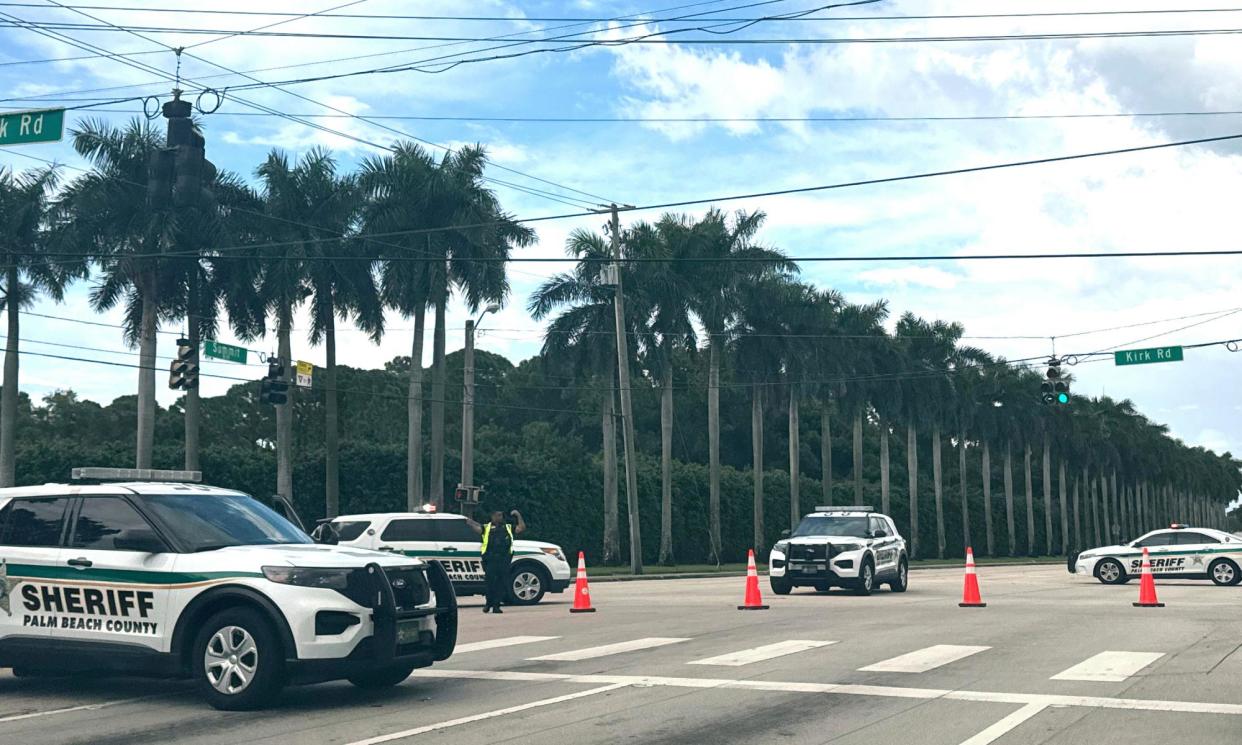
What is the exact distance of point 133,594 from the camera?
1048 cm

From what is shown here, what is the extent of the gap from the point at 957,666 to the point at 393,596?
578 centimetres

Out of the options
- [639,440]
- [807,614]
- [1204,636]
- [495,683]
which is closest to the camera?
[495,683]

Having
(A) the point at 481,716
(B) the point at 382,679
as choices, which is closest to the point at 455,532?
(B) the point at 382,679

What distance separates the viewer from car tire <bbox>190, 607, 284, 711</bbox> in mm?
9961

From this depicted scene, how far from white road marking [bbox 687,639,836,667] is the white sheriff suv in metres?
3.22

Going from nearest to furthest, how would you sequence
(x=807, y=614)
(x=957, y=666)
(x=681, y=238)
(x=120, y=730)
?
1. (x=120, y=730)
2. (x=957, y=666)
3. (x=807, y=614)
4. (x=681, y=238)

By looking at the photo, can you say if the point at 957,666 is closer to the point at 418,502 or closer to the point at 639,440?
the point at 418,502

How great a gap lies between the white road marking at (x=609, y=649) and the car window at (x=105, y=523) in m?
4.57

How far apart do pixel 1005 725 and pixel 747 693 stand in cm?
234

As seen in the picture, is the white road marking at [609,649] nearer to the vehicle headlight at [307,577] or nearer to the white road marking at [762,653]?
the white road marking at [762,653]

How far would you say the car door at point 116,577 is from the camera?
1038cm

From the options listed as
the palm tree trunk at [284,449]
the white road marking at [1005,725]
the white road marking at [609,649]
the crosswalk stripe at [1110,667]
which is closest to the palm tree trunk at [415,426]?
the palm tree trunk at [284,449]

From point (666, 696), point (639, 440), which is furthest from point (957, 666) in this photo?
point (639, 440)

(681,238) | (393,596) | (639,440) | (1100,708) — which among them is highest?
(681,238)
